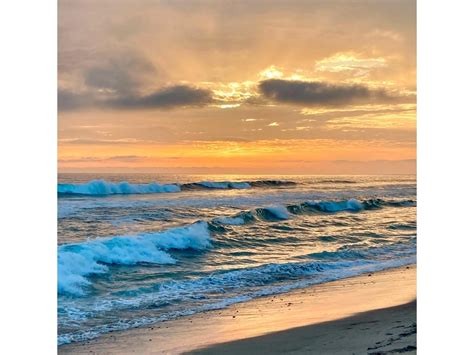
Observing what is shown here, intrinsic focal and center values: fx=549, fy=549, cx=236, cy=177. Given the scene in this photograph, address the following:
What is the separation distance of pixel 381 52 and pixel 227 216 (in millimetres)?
5425

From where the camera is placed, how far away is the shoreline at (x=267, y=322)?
378cm

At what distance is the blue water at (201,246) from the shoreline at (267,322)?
219 mm

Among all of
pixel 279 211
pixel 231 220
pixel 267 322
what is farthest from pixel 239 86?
pixel 267 322

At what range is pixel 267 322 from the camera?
14.1ft

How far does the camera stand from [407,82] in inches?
311

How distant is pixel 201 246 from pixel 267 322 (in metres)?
4.44

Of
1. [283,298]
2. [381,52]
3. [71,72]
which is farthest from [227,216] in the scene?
[283,298]
